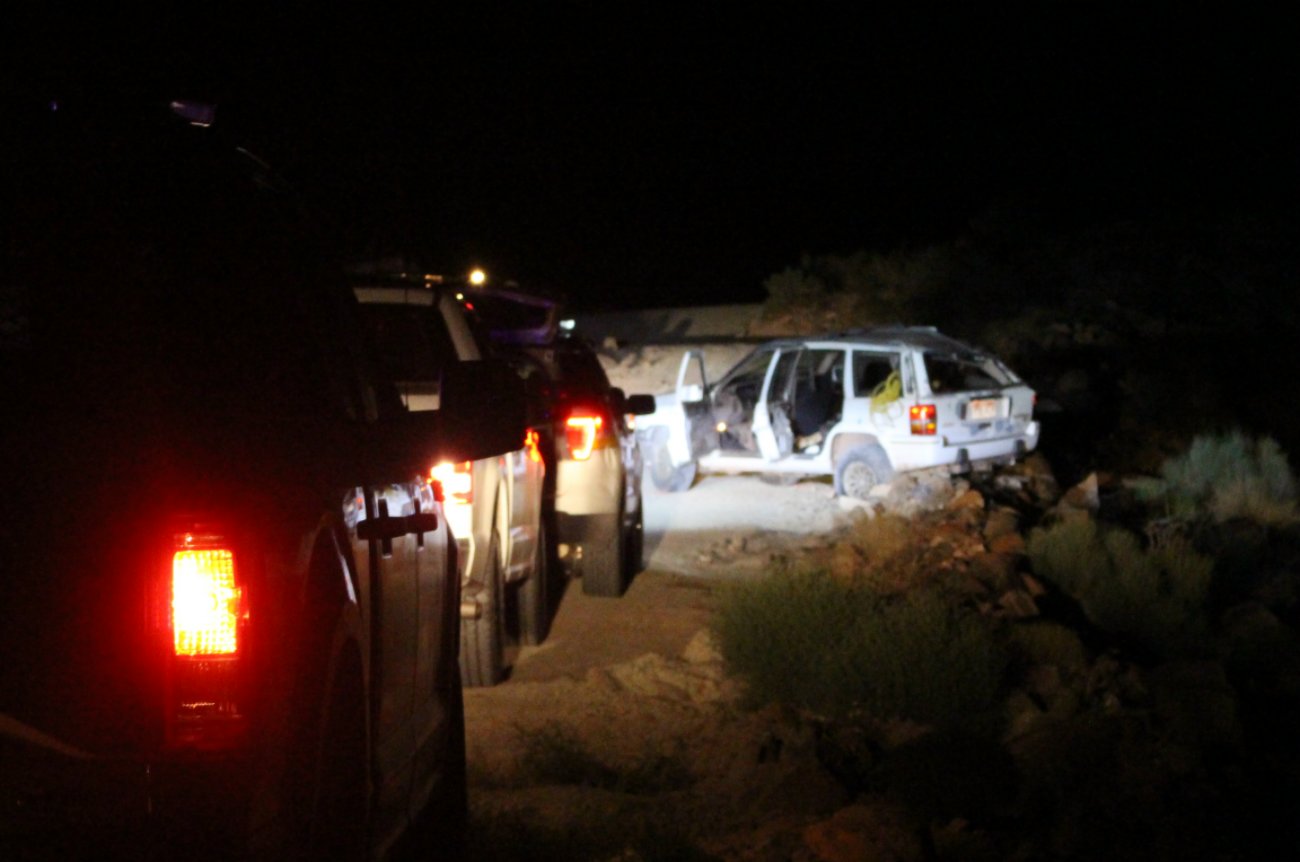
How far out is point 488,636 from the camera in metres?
7.75

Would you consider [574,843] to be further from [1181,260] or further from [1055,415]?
[1181,260]

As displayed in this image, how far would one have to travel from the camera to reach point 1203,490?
15.6 m

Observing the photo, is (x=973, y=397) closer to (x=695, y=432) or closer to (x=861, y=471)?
(x=861, y=471)

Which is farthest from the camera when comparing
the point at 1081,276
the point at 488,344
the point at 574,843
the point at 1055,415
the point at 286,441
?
the point at 1081,276

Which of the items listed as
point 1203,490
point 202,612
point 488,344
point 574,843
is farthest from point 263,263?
point 1203,490

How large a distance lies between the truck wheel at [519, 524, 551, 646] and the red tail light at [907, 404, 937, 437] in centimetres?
604

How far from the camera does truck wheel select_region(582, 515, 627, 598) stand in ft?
33.9

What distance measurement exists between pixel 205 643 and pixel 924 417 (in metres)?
12.4

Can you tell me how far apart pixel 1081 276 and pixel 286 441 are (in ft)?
102

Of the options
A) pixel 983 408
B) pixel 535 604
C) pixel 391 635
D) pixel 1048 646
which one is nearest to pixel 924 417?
pixel 983 408

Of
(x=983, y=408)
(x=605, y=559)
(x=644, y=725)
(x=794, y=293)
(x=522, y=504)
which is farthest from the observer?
(x=794, y=293)

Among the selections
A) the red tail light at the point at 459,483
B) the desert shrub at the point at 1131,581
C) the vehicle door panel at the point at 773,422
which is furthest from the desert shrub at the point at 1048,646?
the vehicle door panel at the point at 773,422

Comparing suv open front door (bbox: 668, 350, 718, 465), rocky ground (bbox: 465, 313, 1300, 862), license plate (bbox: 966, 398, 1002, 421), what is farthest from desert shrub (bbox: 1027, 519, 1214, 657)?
suv open front door (bbox: 668, 350, 718, 465)

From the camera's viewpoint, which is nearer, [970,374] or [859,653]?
[859,653]
